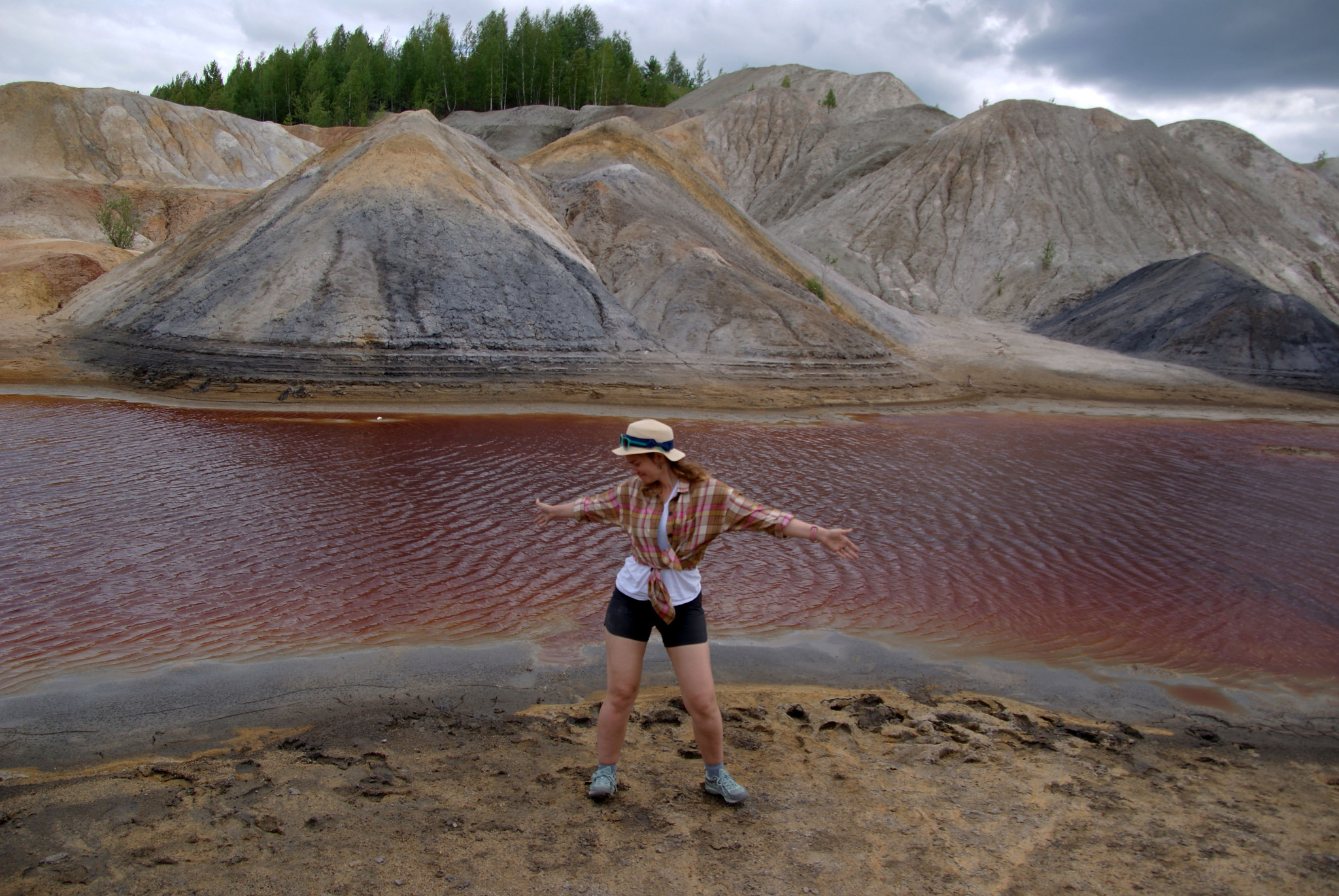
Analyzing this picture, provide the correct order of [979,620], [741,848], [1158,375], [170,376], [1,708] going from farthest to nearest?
[1158,375] < [170,376] < [979,620] < [1,708] < [741,848]

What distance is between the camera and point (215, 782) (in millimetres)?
3895

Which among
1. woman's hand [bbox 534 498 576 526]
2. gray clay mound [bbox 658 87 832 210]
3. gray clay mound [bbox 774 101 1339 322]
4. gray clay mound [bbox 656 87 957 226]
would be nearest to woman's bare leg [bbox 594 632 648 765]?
woman's hand [bbox 534 498 576 526]

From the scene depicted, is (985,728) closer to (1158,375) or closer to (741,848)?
(741,848)

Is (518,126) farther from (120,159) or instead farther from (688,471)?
(688,471)

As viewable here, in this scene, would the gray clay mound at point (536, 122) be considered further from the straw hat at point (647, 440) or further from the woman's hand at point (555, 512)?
the straw hat at point (647, 440)

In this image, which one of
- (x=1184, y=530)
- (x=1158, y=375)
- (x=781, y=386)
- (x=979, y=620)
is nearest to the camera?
(x=979, y=620)

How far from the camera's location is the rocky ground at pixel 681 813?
3264 mm

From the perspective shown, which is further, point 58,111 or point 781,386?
point 58,111

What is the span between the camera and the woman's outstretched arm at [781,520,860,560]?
3.69 metres

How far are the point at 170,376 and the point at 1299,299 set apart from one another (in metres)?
33.5

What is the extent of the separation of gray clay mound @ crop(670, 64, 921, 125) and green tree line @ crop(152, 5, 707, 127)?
6810mm

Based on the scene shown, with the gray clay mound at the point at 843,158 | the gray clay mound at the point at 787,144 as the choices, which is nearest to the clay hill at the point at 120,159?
the gray clay mound at the point at 787,144

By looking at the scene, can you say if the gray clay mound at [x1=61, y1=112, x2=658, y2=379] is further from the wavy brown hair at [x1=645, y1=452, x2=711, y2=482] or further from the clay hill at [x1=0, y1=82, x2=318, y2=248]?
the clay hill at [x1=0, y1=82, x2=318, y2=248]

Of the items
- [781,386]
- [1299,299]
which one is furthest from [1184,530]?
[1299,299]
